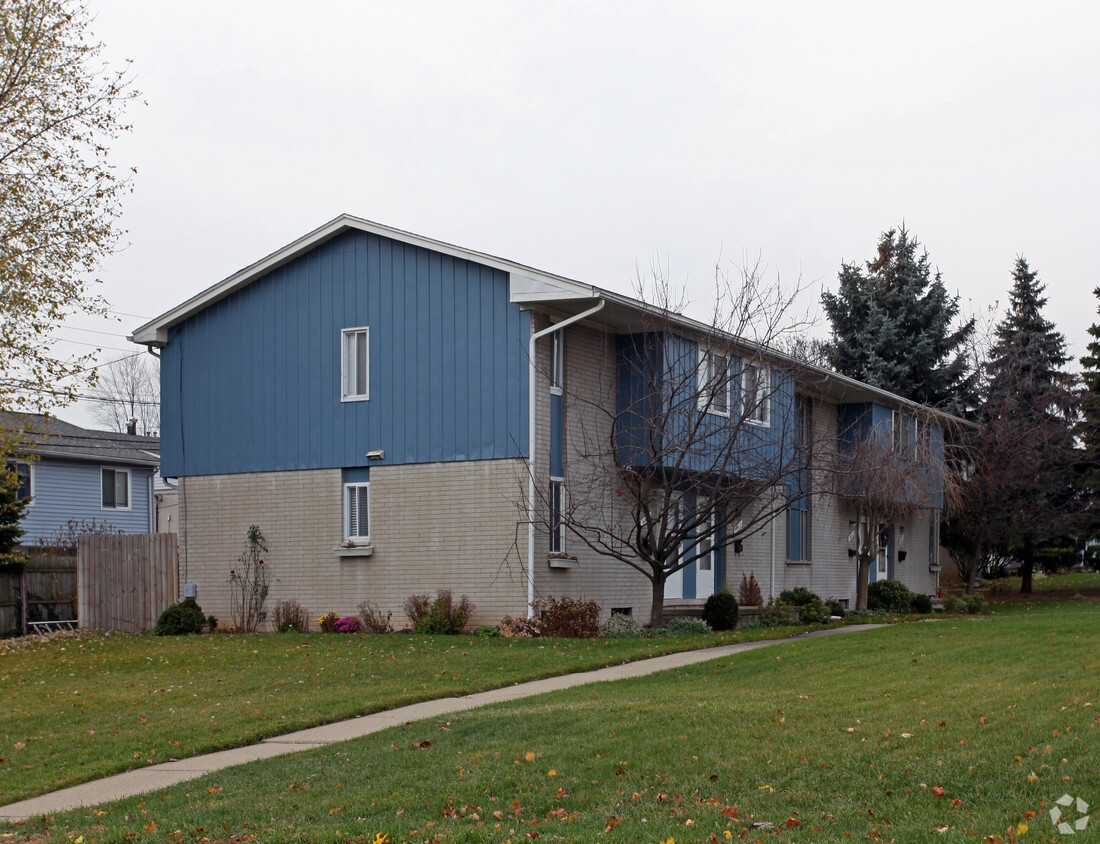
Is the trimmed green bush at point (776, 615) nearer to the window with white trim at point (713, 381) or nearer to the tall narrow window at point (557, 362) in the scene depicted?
the window with white trim at point (713, 381)

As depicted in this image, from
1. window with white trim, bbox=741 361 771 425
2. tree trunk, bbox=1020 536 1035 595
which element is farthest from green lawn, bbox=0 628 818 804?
tree trunk, bbox=1020 536 1035 595

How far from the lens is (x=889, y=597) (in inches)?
1153

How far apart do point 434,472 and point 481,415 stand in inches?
56.9

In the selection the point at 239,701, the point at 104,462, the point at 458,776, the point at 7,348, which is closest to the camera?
the point at 458,776

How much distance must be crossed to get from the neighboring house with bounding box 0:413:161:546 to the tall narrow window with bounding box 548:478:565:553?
1762 cm

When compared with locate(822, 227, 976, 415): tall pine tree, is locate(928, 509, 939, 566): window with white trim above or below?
below

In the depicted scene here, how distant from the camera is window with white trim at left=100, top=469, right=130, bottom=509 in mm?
35969

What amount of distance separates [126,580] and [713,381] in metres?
13.4

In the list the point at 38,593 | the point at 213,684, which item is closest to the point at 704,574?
the point at 213,684

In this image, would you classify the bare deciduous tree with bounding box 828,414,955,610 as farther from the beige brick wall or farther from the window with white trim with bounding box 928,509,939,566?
the beige brick wall

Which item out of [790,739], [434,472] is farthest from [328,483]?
[790,739]

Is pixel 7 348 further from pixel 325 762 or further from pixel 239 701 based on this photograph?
pixel 325 762

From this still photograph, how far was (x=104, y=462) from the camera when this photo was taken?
35656 mm

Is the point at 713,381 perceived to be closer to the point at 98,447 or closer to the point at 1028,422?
the point at 1028,422
